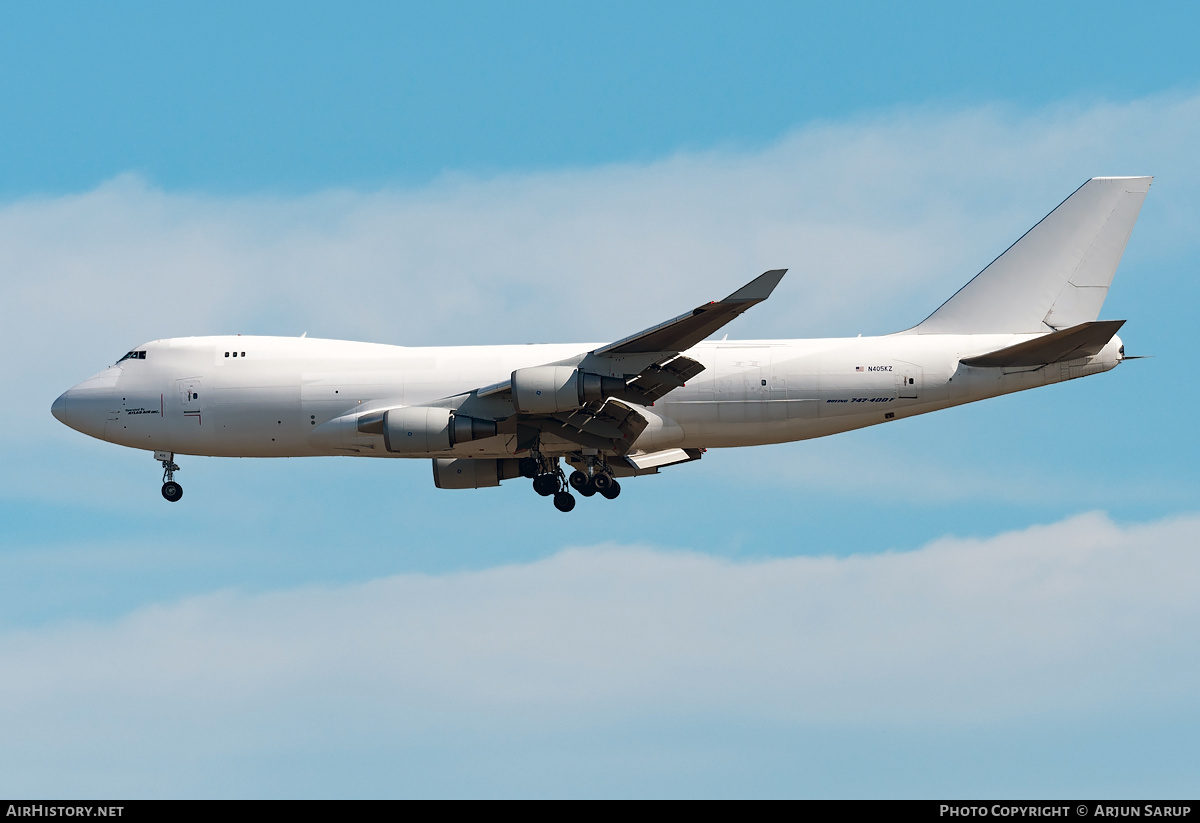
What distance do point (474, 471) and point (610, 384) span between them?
6.89 metres

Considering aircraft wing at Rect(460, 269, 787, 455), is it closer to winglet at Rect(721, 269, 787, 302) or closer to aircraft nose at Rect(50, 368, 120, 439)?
winglet at Rect(721, 269, 787, 302)

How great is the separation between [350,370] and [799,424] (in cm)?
1196

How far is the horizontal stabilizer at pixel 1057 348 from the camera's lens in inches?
1387

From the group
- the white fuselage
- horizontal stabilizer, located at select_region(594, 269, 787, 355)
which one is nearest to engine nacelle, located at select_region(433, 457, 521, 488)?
the white fuselage

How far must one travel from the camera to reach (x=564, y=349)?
3856 cm

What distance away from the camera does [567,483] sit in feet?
129

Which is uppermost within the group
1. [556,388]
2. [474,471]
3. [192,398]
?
[192,398]

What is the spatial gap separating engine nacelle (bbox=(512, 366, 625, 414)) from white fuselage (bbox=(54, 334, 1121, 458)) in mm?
2308

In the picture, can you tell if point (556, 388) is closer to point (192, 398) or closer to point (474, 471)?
point (474, 471)

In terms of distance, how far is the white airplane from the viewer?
3634 cm

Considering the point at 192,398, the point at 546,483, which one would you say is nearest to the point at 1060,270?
the point at 546,483

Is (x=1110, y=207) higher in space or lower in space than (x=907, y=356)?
higher

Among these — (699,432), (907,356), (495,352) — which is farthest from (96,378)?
(907,356)
